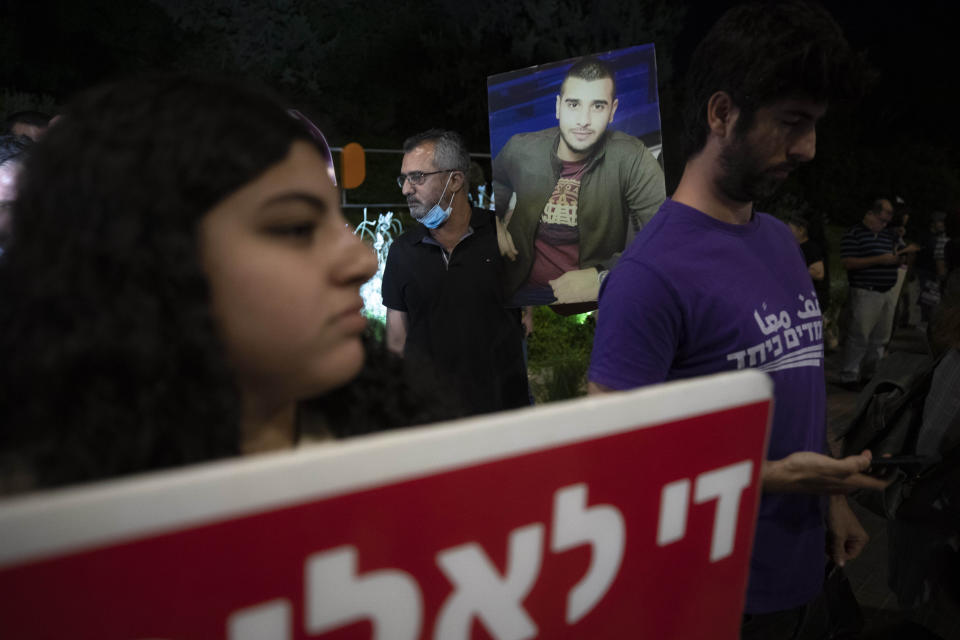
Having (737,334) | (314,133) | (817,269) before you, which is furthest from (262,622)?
(817,269)

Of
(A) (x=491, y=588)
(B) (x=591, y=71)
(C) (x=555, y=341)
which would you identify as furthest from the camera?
(C) (x=555, y=341)

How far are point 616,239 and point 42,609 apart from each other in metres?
2.39

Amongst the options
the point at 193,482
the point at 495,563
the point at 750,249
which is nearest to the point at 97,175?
the point at 193,482

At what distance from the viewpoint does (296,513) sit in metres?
0.58

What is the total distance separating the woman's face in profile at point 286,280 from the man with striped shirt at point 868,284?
6.96 meters

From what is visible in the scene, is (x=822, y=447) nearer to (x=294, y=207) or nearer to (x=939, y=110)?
(x=294, y=207)

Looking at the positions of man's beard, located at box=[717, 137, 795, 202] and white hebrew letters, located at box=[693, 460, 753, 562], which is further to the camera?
man's beard, located at box=[717, 137, 795, 202]

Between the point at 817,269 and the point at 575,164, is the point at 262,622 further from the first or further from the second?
the point at 817,269

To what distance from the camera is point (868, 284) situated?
6.90 metres

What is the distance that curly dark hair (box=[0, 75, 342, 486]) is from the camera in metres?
0.69

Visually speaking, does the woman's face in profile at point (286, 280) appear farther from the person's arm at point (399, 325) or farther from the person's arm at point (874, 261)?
the person's arm at point (874, 261)

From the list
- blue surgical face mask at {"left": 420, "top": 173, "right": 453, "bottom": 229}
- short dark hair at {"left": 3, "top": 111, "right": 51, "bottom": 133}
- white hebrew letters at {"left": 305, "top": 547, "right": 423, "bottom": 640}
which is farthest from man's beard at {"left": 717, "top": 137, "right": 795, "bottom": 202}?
short dark hair at {"left": 3, "top": 111, "right": 51, "bottom": 133}

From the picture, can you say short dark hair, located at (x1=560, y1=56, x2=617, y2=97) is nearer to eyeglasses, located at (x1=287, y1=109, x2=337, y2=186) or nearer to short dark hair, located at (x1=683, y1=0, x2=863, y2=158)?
short dark hair, located at (x1=683, y1=0, x2=863, y2=158)

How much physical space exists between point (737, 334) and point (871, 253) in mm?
6127
